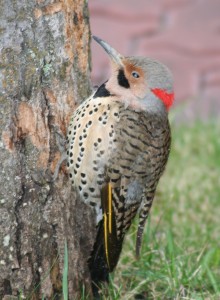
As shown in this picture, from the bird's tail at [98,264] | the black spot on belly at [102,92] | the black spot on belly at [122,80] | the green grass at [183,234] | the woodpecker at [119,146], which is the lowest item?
the green grass at [183,234]

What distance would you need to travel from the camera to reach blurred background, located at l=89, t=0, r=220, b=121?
25.3 ft

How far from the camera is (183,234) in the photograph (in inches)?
191

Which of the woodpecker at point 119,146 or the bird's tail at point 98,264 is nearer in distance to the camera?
the woodpecker at point 119,146

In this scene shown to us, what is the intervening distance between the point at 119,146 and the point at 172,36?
4187 mm

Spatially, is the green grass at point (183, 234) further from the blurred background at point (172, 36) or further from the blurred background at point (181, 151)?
the blurred background at point (172, 36)

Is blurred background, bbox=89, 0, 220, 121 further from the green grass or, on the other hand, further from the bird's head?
the bird's head

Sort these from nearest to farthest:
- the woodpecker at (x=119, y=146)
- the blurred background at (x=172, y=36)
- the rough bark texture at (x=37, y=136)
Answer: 1. the rough bark texture at (x=37, y=136)
2. the woodpecker at (x=119, y=146)
3. the blurred background at (x=172, y=36)

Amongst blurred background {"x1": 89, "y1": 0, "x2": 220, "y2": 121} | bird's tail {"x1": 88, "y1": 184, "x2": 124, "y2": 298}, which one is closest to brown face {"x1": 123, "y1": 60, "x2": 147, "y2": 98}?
bird's tail {"x1": 88, "y1": 184, "x2": 124, "y2": 298}

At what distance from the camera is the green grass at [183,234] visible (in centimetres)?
406

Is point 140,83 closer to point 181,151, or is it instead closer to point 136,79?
point 136,79

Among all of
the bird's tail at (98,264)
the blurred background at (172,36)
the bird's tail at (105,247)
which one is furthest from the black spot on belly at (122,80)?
the blurred background at (172,36)

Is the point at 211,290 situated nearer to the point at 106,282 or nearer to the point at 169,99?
the point at 106,282

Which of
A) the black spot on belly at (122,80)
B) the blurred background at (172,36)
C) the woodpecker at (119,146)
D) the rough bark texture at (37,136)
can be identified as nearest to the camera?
the rough bark texture at (37,136)

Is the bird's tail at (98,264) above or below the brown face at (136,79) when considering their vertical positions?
below
